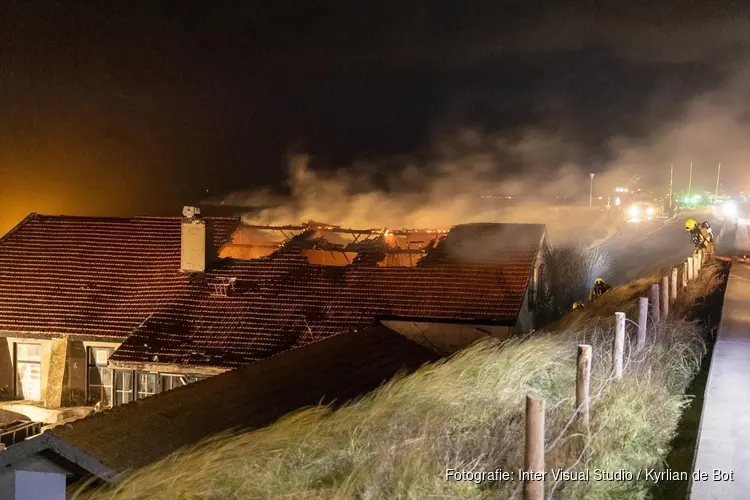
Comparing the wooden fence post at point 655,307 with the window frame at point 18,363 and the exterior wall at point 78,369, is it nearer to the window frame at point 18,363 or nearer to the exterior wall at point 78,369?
the exterior wall at point 78,369

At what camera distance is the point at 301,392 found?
455 inches

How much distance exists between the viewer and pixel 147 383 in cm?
1856

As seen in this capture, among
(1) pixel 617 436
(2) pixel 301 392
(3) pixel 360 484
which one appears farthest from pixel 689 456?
(2) pixel 301 392

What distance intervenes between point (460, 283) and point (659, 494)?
578 inches

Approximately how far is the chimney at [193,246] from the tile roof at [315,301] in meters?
0.47

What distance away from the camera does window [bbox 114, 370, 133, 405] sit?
736 inches

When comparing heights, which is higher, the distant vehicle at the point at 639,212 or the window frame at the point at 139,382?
the distant vehicle at the point at 639,212

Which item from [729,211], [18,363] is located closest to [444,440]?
[18,363]

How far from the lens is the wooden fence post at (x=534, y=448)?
4.13 metres

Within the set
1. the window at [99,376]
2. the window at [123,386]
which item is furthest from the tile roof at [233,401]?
the window at [99,376]

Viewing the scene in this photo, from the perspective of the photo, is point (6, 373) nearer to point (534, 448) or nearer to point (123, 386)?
point (123, 386)

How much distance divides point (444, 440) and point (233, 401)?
5545 mm

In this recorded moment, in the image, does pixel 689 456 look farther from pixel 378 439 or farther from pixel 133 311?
pixel 133 311

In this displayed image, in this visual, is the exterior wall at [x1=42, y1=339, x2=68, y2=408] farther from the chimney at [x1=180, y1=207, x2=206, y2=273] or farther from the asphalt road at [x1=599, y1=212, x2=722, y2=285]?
the asphalt road at [x1=599, y1=212, x2=722, y2=285]
